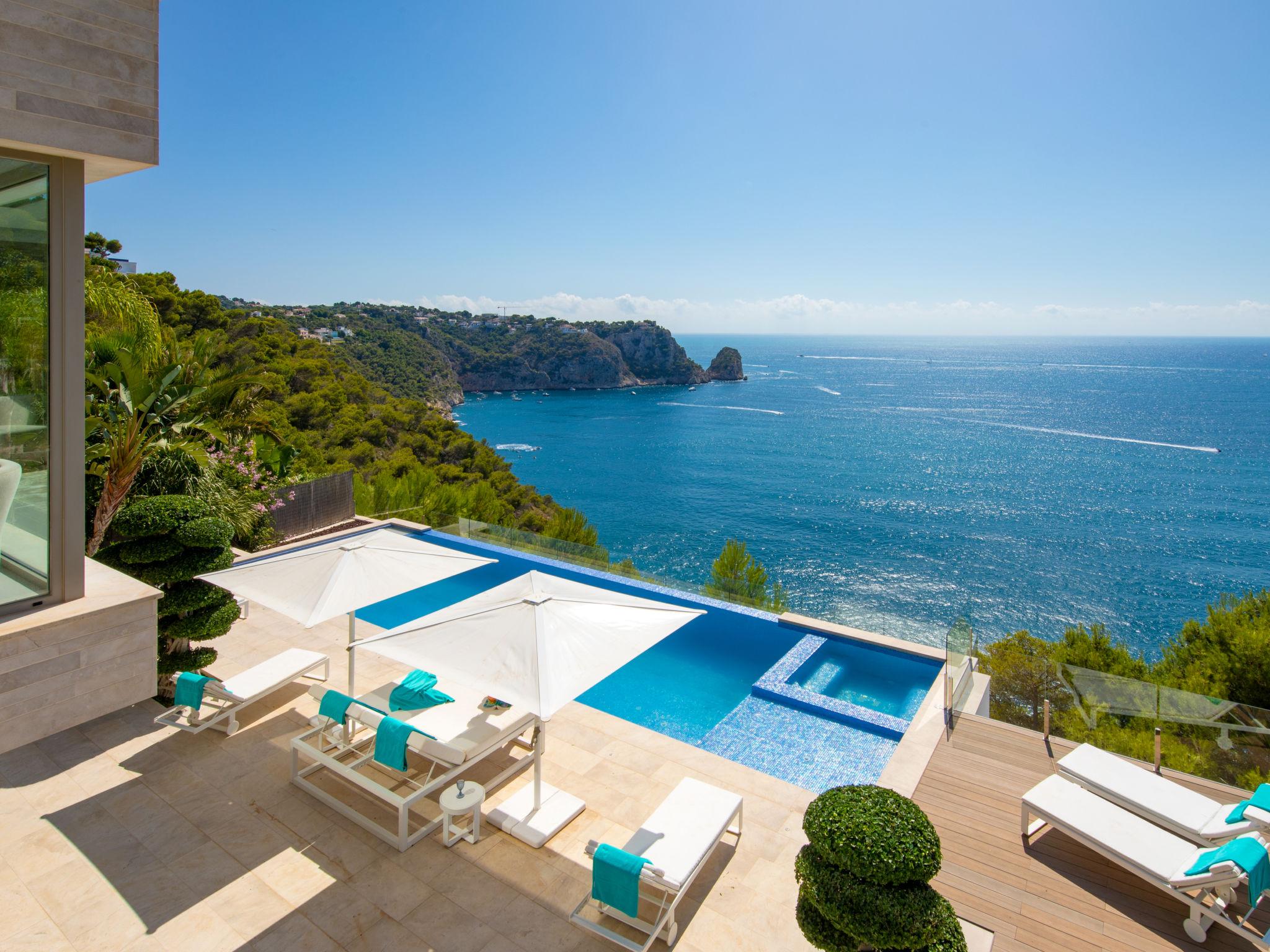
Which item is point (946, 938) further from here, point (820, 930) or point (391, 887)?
point (391, 887)

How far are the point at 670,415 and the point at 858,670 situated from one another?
78.3 m

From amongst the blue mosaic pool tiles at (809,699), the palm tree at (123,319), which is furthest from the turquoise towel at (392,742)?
the palm tree at (123,319)

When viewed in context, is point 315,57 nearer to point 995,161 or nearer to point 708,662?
point 708,662

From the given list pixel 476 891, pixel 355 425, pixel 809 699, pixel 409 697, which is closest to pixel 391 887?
pixel 476 891

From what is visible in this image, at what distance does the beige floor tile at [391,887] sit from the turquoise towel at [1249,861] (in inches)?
181

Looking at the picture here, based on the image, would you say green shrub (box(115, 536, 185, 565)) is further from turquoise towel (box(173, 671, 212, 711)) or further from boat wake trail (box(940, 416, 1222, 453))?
boat wake trail (box(940, 416, 1222, 453))

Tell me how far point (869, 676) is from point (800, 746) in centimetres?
235

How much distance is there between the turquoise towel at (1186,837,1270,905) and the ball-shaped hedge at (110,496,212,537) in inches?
305

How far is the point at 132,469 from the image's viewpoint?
6332 millimetres

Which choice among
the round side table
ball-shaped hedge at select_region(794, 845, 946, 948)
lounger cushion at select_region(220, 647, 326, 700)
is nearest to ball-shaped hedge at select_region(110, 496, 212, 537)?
lounger cushion at select_region(220, 647, 326, 700)

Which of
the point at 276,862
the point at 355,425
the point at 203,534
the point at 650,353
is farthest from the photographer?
the point at 650,353

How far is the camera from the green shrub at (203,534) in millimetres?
5609

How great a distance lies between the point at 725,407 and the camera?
93.8m

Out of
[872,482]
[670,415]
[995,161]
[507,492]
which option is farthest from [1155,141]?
[670,415]
